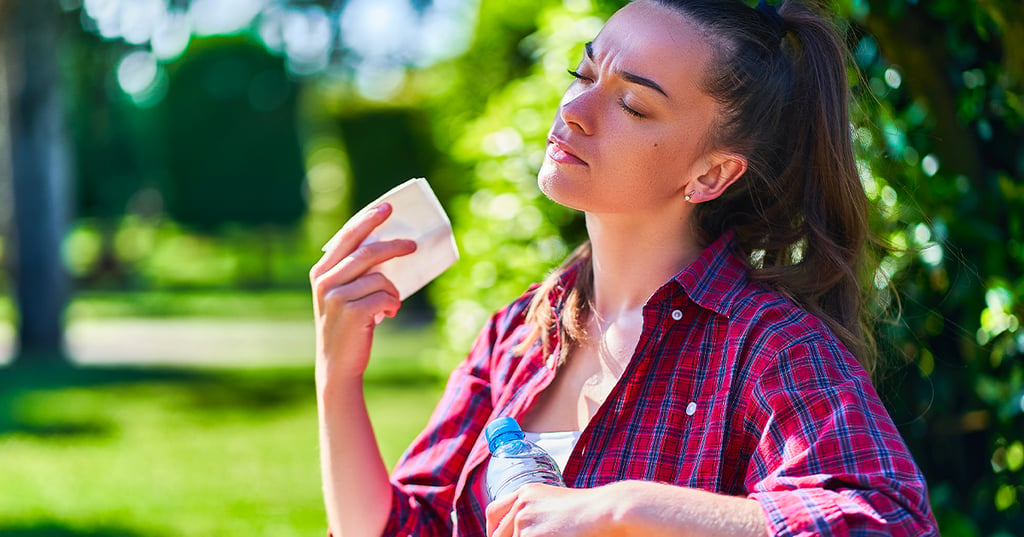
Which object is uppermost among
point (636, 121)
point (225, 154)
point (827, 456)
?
point (636, 121)

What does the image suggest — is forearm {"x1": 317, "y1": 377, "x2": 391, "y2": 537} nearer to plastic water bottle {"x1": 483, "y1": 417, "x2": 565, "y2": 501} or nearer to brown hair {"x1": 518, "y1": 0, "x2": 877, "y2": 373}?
plastic water bottle {"x1": 483, "y1": 417, "x2": 565, "y2": 501}

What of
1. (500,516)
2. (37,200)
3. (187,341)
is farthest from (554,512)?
A: (187,341)

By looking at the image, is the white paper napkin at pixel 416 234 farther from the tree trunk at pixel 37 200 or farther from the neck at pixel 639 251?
the tree trunk at pixel 37 200

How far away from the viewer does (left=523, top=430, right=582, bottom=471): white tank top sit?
1.59 m

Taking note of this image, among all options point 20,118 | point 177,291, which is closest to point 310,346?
point 20,118

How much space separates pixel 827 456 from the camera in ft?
4.15

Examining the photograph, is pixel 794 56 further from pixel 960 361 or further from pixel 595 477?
pixel 960 361

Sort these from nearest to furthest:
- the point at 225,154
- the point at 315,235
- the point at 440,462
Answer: the point at 440,462 < the point at 225,154 < the point at 315,235

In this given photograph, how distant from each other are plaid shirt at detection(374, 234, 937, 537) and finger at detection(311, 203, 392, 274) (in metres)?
0.35

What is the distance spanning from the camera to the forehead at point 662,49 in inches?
61.4

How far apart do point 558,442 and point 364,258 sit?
0.43m

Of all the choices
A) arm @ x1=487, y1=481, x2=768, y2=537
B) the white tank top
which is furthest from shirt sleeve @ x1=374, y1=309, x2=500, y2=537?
arm @ x1=487, y1=481, x2=768, y2=537

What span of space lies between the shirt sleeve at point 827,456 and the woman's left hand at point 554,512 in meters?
0.19

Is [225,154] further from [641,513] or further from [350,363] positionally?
[641,513]
